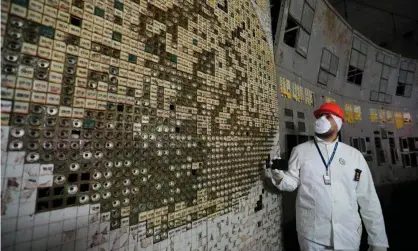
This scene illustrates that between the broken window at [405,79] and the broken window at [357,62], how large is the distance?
5.47ft

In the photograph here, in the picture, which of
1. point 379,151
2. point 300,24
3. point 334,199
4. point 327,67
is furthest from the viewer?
point 379,151

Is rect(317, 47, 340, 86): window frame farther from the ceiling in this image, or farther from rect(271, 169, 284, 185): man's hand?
the ceiling

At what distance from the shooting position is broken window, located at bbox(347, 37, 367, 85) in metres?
3.91

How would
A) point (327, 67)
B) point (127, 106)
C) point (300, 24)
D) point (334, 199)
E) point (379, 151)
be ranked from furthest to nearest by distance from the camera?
point (379, 151), point (327, 67), point (300, 24), point (334, 199), point (127, 106)

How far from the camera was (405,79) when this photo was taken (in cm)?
514

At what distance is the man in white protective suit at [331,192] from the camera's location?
1.56 meters

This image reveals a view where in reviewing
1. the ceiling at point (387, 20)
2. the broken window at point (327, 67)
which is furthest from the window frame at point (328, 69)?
the ceiling at point (387, 20)

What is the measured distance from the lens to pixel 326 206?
1569 mm

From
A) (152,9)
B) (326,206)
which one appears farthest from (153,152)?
(326,206)

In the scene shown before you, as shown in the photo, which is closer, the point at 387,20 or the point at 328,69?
the point at 328,69

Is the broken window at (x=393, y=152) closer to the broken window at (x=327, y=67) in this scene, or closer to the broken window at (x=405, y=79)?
the broken window at (x=405, y=79)

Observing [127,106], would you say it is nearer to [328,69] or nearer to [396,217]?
[328,69]

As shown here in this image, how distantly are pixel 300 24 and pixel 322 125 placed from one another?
5.42 ft

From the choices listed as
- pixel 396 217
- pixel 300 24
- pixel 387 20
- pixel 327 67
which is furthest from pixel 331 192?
pixel 387 20
